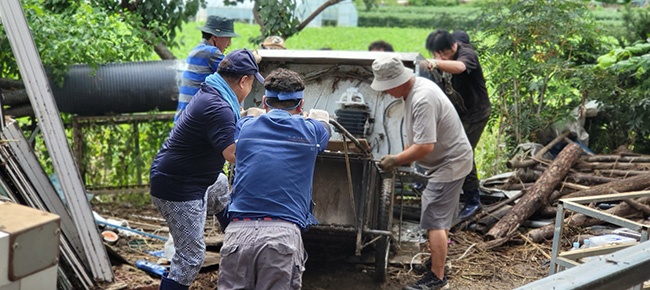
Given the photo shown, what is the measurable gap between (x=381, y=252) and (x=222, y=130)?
2202 millimetres

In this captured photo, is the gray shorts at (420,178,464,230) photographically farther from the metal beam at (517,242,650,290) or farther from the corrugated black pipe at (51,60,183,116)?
the corrugated black pipe at (51,60,183,116)

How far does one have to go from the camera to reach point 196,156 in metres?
4.52

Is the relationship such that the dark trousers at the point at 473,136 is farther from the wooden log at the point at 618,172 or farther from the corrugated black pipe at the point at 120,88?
the corrugated black pipe at the point at 120,88

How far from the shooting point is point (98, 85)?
7.88 metres

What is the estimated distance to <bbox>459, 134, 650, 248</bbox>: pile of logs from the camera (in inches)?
278

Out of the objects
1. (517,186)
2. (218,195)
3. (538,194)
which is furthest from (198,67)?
(517,186)

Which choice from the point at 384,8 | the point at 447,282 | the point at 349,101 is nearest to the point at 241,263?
the point at 447,282

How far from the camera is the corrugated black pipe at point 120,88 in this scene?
7.82 m

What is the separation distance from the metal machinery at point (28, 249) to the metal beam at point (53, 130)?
9.29 ft

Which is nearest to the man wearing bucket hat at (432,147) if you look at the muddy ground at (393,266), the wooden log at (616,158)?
the muddy ground at (393,266)

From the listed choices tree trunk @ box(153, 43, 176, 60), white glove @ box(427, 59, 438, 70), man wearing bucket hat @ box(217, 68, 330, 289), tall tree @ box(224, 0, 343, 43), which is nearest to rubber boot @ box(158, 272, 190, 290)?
man wearing bucket hat @ box(217, 68, 330, 289)

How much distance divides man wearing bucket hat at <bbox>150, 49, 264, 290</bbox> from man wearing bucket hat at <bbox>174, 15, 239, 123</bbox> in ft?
4.81

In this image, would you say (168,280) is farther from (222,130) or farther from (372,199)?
(372,199)

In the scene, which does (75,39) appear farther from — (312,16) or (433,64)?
(433,64)
